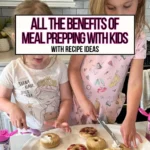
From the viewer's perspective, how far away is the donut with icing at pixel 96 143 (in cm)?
74

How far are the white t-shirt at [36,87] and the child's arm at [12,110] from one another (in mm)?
26

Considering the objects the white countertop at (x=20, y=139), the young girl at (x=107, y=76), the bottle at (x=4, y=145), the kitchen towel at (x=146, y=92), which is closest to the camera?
the bottle at (x=4, y=145)

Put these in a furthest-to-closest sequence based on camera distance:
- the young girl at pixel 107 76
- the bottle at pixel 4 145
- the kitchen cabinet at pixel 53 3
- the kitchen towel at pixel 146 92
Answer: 1. the kitchen cabinet at pixel 53 3
2. the kitchen towel at pixel 146 92
3. the young girl at pixel 107 76
4. the bottle at pixel 4 145

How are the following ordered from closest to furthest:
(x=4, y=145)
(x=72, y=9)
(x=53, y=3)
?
(x=4, y=145) < (x=53, y=3) < (x=72, y=9)

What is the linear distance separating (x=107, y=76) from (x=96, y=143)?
11.5 inches

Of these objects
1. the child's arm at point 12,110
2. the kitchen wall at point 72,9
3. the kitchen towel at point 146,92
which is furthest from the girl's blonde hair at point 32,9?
the kitchen wall at point 72,9

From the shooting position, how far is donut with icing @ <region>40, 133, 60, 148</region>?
2.43 ft

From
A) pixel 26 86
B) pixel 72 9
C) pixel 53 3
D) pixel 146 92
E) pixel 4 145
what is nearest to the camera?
pixel 4 145

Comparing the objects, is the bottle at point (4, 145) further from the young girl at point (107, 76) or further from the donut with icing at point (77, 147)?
the young girl at point (107, 76)

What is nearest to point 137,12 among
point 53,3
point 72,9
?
point 53,3

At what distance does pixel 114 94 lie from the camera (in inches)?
39.0

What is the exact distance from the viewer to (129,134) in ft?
2.52

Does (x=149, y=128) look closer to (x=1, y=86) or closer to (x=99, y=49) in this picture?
(x=99, y=49)

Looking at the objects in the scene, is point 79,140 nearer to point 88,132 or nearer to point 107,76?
point 88,132
